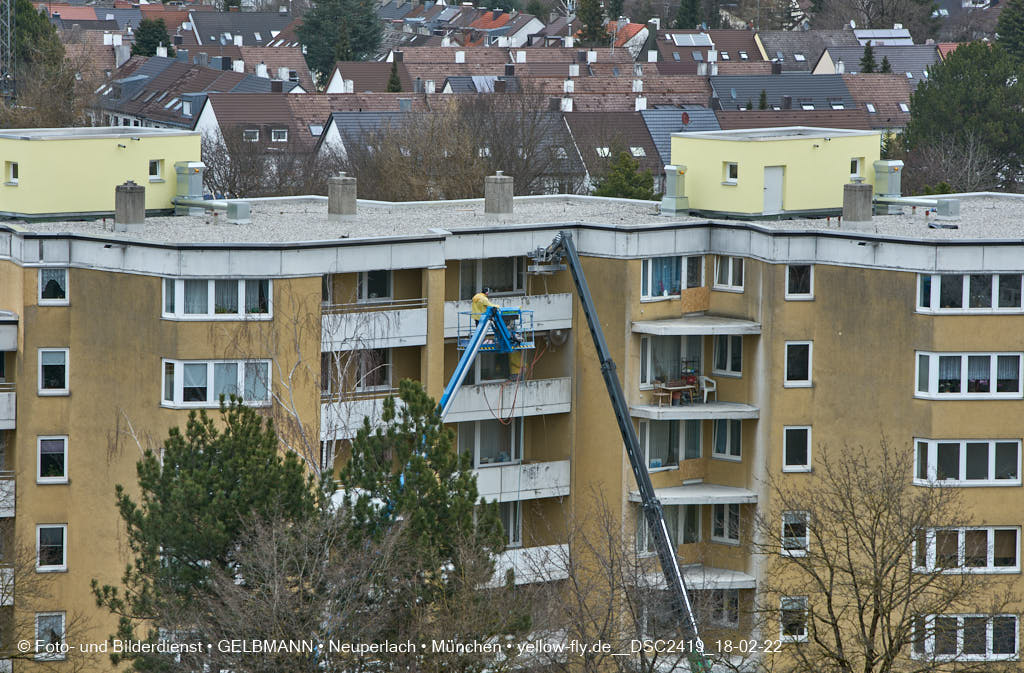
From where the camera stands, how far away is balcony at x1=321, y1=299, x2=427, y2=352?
1708 inches

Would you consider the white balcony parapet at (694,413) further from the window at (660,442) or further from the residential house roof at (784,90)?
the residential house roof at (784,90)

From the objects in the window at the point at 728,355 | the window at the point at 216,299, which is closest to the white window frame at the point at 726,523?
the window at the point at 728,355

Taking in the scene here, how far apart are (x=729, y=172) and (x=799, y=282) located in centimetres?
529

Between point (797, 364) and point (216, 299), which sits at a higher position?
point (216, 299)

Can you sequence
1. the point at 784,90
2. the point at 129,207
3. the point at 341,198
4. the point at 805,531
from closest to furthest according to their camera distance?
1. the point at 805,531
2. the point at 129,207
3. the point at 341,198
4. the point at 784,90

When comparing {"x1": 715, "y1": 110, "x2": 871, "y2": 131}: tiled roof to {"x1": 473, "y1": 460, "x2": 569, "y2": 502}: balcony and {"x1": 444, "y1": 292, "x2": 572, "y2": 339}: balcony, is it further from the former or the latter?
{"x1": 473, "y1": 460, "x2": 569, "y2": 502}: balcony

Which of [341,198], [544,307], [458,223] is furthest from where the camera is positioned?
[341,198]

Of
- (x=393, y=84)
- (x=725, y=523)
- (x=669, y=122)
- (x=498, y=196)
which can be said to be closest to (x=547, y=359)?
(x=498, y=196)

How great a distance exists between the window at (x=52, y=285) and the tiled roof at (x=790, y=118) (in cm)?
6414

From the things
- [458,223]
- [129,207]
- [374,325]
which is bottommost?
[374,325]

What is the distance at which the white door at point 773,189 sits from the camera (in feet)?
164

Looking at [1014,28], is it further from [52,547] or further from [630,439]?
[52,547]

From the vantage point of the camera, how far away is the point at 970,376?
44688 millimetres

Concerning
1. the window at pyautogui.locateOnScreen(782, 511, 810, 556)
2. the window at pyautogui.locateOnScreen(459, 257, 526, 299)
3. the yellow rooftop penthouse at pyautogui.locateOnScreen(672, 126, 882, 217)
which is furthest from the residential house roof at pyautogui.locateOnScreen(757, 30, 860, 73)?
the window at pyautogui.locateOnScreen(782, 511, 810, 556)
